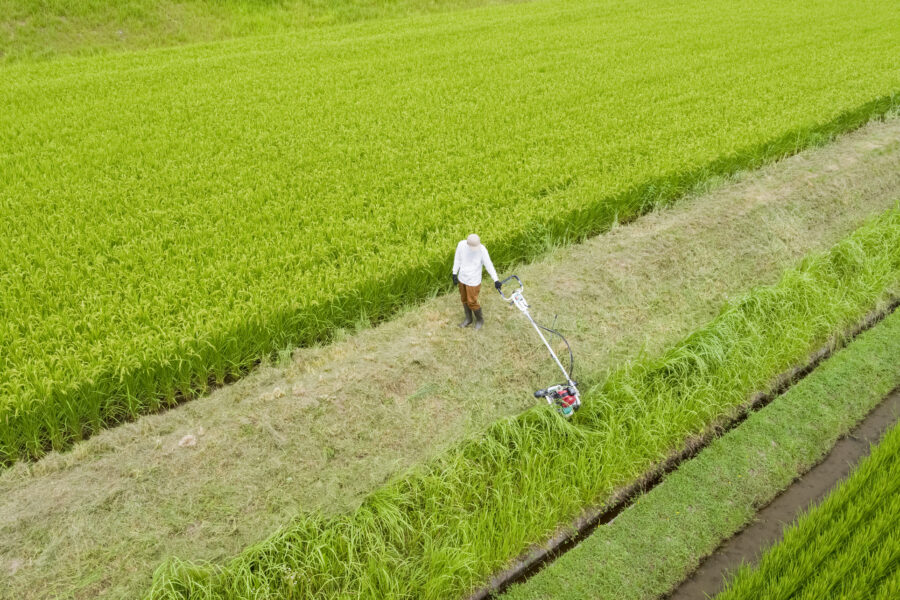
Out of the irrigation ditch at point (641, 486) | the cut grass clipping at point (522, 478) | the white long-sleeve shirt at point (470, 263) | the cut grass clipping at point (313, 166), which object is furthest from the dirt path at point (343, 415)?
the irrigation ditch at point (641, 486)

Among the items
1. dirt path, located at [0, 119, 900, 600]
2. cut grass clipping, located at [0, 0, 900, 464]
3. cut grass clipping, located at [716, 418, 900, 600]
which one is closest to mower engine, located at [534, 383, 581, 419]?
dirt path, located at [0, 119, 900, 600]

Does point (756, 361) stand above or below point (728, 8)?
below

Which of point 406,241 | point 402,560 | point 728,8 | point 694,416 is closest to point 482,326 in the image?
point 406,241

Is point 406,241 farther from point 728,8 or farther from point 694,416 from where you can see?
point 728,8

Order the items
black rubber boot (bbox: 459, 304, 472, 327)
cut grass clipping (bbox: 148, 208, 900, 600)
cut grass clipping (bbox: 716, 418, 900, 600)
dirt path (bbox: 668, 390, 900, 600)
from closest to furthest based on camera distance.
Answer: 1. cut grass clipping (bbox: 716, 418, 900, 600)
2. cut grass clipping (bbox: 148, 208, 900, 600)
3. dirt path (bbox: 668, 390, 900, 600)
4. black rubber boot (bbox: 459, 304, 472, 327)

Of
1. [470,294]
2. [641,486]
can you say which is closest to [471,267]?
[470,294]

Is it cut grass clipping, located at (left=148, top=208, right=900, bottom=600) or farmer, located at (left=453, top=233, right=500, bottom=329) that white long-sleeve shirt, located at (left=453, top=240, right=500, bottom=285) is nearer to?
farmer, located at (left=453, top=233, right=500, bottom=329)

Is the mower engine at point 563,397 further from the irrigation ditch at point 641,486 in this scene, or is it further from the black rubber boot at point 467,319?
the black rubber boot at point 467,319
